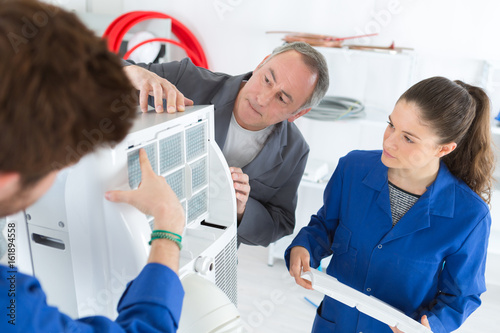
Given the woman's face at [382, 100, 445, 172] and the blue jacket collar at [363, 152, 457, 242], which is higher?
the woman's face at [382, 100, 445, 172]

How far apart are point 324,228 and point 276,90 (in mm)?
436

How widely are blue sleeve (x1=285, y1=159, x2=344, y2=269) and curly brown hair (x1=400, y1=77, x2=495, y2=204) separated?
0.95 ft

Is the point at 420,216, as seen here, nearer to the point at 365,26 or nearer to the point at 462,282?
the point at 462,282

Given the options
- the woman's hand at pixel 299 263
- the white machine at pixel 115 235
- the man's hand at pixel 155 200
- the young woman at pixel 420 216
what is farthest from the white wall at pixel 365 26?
the man's hand at pixel 155 200

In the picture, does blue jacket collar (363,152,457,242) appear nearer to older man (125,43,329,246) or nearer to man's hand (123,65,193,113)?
older man (125,43,329,246)

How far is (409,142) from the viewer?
3.92ft

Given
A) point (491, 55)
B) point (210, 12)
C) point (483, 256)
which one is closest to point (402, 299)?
point (483, 256)

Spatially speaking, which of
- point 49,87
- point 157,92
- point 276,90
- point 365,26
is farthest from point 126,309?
point 365,26

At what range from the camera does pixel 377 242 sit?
1.25 meters

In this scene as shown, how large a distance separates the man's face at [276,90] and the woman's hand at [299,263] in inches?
16.7

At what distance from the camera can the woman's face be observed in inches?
46.5

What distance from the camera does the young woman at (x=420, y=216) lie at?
1.18 m

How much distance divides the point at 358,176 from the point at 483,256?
0.38 meters

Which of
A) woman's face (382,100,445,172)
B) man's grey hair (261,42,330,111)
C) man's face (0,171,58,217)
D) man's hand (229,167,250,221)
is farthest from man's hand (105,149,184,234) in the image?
man's grey hair (261,42,330,111)
